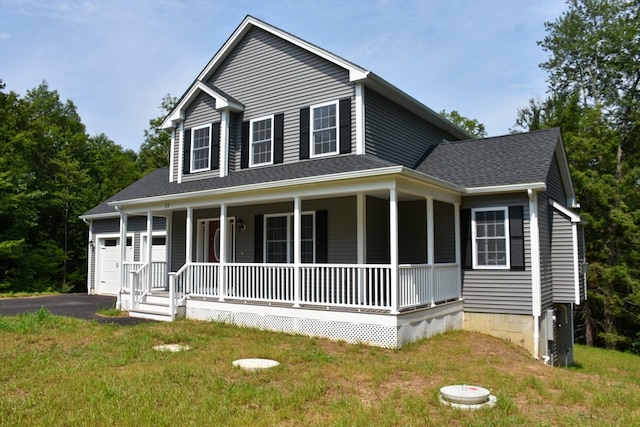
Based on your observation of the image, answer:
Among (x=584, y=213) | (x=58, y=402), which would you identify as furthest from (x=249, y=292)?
(x=584, y=213)

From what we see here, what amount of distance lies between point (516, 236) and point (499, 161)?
88.8 inches

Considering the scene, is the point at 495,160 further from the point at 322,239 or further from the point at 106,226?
the point at 106,226

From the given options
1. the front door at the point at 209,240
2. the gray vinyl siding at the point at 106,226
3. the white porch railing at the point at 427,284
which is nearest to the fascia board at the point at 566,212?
the white porch railing at the point at 427,284

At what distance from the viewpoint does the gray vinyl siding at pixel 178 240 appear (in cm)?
1536

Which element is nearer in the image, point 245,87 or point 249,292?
point 249,292

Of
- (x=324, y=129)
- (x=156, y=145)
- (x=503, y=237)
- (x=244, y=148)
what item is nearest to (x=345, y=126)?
(x=324, y=129)

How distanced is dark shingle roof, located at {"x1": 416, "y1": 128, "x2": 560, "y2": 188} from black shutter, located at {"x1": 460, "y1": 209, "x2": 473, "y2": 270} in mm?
750


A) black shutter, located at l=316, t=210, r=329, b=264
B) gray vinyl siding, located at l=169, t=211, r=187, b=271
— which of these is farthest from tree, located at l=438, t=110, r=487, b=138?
black shutter, located at l=316, t=210, r=329, b=264

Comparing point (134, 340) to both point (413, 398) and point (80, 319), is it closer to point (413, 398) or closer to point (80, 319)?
point (80, 319)

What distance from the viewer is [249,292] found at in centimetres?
1139

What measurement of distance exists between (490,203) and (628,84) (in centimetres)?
1967

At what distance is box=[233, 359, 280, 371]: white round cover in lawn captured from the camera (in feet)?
23.9

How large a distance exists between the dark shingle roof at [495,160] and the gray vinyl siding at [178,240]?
7.70 meters

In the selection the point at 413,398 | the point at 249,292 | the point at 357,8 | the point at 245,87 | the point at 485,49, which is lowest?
the point at 413,398
